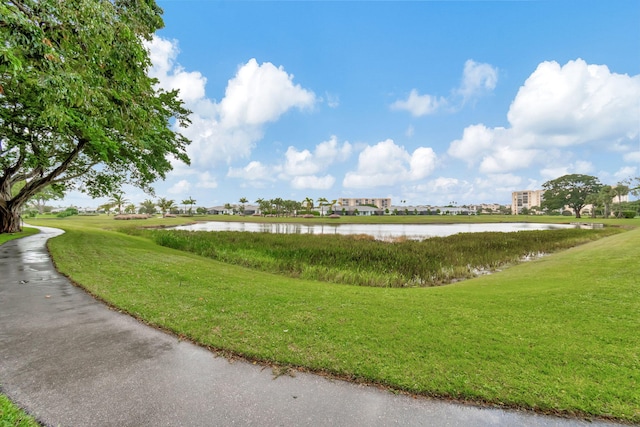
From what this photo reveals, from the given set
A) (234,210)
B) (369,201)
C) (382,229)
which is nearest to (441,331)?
(382,229)

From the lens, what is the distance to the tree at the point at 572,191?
69625 millimetres

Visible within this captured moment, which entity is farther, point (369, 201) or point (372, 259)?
point (369, 201)

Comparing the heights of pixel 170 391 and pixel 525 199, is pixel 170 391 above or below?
below

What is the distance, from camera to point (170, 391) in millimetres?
3062

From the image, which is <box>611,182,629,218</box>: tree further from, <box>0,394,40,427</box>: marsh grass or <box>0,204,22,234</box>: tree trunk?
<box>0,204,22,234</box>: tree trunk

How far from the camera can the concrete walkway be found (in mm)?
2705

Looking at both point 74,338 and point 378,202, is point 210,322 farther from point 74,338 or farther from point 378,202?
point 378,202

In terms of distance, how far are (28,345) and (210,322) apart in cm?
250

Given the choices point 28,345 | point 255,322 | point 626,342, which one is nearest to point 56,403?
point 28,345

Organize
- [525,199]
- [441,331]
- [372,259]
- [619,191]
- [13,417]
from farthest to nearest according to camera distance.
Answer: [525,199] → [619,191] → [372,259] → [441,331] → [13,417]

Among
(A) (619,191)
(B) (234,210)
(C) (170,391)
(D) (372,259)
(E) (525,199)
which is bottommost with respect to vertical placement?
(D) (372,259)

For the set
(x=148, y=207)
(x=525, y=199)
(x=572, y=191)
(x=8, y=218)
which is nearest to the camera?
(x=8, y=218)

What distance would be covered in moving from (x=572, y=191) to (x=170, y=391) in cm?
9618

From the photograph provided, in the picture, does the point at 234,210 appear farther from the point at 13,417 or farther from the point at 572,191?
the point at 13,417
